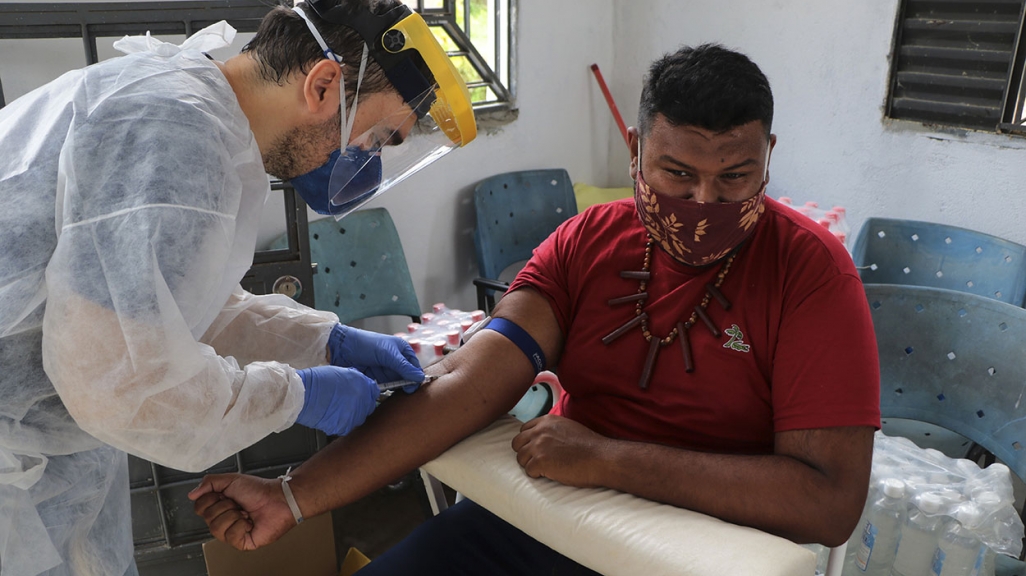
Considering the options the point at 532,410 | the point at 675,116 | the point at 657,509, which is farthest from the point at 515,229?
the point at 657,509

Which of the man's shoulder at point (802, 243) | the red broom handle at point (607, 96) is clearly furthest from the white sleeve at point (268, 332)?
the red broom handle at point (607, 96)

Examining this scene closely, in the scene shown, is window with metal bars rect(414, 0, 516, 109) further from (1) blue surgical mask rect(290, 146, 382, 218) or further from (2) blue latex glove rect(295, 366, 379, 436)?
(2) blue latex glove rect(295, 366, 379, 436)

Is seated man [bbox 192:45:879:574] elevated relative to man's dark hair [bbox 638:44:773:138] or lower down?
lower down

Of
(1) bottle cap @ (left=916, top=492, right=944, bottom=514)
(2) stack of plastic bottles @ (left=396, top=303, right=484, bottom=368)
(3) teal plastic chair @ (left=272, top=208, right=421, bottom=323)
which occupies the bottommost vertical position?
(1) bottle cap @ (left=916, top=492, right=944, bottom=514)

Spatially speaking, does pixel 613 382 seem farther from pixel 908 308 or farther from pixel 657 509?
pixel 908 308

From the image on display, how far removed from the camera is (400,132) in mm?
1285

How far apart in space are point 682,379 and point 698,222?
0.98 feet

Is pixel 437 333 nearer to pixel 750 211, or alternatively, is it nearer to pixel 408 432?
pixel 408 432

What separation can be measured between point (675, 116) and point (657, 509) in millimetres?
689

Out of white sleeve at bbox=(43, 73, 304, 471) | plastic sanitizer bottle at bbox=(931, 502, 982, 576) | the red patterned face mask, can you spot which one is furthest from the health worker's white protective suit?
plastic sanitizer bottle at bbox=(931, 502, 982, 576)

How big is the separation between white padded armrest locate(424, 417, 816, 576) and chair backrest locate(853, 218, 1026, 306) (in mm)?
1756

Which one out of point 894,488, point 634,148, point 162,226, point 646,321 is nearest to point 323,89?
point 162,226

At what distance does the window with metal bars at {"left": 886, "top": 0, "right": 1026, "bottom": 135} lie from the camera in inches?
99.9

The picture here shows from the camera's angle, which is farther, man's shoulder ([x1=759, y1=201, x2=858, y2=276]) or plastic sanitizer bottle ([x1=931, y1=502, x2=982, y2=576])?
plastic sanitizer bottle ([x1=931, y1=502, x2=982, y2=576])
